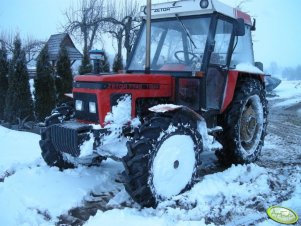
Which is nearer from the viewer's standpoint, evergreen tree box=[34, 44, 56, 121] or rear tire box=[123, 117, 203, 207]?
rear tire box=[123, 117, 203, 207]

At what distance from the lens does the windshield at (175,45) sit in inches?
181

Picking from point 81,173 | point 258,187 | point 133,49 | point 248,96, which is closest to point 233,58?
point 248,96

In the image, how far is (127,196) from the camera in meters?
4.01

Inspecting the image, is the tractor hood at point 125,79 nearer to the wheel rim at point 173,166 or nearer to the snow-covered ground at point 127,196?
the wheel rim at point 173,166

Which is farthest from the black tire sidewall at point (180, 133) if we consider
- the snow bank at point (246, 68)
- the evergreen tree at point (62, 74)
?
the evergreen tree at point (62, 74)

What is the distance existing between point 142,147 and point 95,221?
0.85 m

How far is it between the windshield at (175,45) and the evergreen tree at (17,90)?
5.79 m

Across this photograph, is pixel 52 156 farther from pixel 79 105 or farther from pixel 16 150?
pixel 16 150

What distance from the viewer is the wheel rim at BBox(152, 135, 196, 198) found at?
3695 millimetres

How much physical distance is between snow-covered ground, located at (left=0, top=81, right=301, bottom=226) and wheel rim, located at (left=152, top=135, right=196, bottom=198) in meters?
0.15

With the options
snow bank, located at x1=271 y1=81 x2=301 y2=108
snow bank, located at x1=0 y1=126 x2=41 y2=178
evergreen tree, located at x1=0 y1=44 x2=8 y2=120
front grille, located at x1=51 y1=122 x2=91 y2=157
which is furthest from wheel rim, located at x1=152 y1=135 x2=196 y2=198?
snow bank, located at x1=271 y1=81 x2=301 y2=108

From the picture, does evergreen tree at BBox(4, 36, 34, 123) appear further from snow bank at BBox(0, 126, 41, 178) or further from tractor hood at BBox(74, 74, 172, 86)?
tractor hood at BBox(74, 74, 172, 86)

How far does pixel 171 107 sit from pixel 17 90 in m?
7.23

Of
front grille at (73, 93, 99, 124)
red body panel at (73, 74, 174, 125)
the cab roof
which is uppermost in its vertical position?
the cab roof
